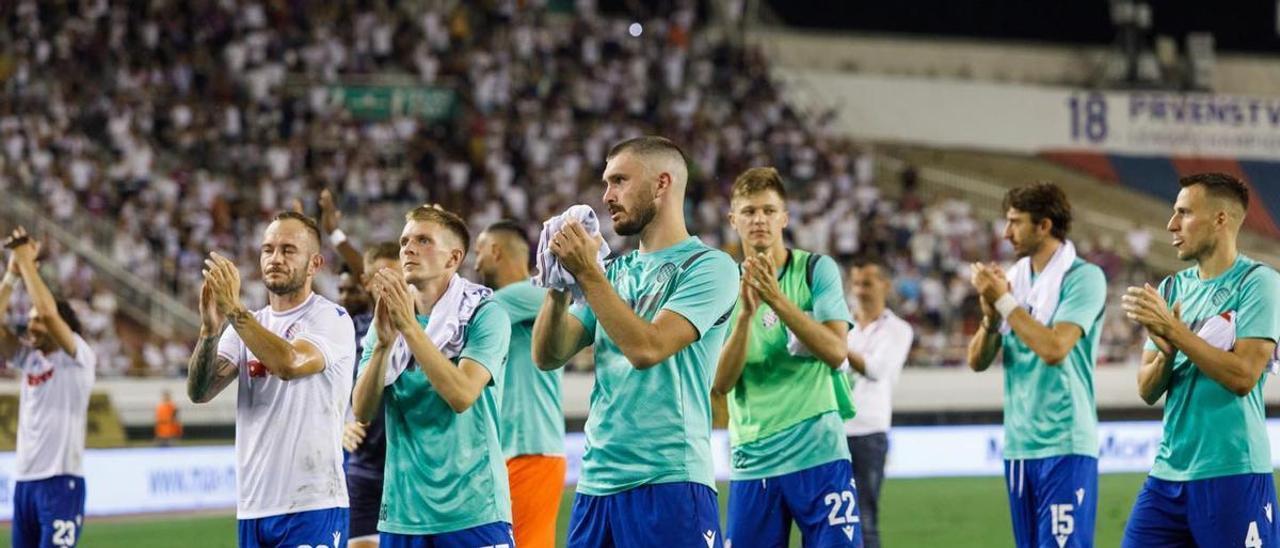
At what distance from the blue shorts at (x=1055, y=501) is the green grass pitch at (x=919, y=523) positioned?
15.6 ft

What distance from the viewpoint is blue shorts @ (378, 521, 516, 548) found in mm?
6984

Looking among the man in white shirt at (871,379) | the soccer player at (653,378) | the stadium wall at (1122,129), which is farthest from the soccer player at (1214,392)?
the stadium wall at (1122,129)

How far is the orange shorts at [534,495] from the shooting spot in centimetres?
900

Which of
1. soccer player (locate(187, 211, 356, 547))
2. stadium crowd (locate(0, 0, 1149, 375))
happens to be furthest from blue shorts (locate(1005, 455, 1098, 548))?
stadium crowd (locate(0, 0, 1149, 375))

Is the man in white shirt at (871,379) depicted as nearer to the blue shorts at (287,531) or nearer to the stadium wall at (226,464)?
the stadium wall at (226,464)

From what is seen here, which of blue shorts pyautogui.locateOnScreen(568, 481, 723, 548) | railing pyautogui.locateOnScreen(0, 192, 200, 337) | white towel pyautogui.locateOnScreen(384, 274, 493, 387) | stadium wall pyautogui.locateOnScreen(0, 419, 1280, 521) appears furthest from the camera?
railing pyautogui.locateOnScreen(0, 192, 200, 337)

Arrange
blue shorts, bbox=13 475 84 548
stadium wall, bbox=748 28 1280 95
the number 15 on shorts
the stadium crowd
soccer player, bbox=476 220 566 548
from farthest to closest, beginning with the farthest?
stadium wall, bbox=748 28 1280 95 < the stadium crowd < blue shorts, bbox=13 475 84 548 < soccer player, bbox=476 220 566 548 < the number 15 on shorts

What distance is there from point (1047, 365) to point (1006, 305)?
59cm

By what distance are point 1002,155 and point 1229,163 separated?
5341 mm

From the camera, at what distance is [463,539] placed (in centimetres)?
698

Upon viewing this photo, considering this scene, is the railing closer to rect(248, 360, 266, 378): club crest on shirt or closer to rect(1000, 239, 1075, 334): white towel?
rect(1000, 239, 1075, 334): white towel

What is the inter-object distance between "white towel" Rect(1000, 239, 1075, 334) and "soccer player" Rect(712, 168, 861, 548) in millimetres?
1209

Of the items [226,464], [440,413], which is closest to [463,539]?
[440,413]

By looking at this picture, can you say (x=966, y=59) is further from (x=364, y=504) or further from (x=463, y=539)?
(x=463, y=539)
